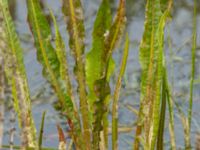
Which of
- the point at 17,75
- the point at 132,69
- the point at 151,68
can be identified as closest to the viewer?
the point at 17,75

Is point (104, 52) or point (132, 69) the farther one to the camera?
point (132, 69)

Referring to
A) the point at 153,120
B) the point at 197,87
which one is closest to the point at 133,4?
the point at 197,87

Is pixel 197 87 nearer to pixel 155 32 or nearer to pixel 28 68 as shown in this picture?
pixel 28 68

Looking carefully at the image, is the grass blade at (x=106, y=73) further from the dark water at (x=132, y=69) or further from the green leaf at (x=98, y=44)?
the dark water at (x=132, y=69)

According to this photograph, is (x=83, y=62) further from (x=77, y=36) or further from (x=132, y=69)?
(x=132, y=69)

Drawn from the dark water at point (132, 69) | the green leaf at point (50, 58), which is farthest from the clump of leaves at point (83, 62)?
the dark water at point (132, 69)

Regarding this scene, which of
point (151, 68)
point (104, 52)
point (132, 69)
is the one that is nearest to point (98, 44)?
point (104, 52)
